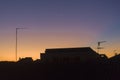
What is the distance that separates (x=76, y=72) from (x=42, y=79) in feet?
8.68

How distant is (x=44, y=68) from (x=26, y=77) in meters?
1.45

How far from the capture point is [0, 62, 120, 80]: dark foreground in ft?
75.0

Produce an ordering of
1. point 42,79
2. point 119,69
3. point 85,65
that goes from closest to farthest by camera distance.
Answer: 1. point 42,79
2. point 85,65
3. point 119,69

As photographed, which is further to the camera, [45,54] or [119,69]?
[45,54]

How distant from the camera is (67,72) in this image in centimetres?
2303

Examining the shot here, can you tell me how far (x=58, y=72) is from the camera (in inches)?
906

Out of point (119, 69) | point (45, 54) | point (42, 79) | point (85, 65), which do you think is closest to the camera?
point (42, 79)

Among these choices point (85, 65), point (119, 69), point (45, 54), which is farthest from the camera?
point (45, 54)

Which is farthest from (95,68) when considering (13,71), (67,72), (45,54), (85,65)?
(45,54)

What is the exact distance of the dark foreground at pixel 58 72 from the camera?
22859 mm

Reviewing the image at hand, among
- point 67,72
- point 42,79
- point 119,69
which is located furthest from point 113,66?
point 42,79

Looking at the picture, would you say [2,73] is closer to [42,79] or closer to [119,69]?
[42,79]

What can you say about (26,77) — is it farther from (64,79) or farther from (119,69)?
(119,69)

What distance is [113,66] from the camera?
83.3ft
